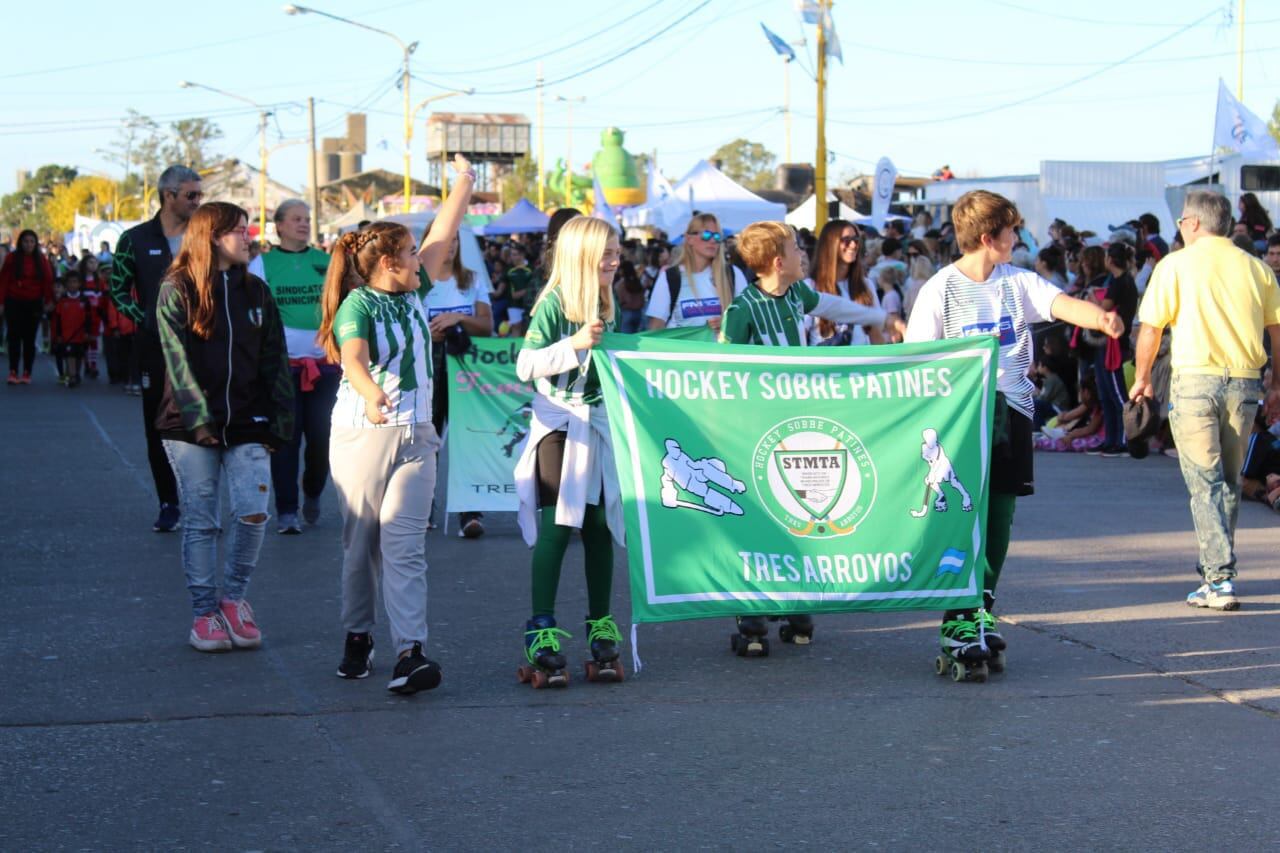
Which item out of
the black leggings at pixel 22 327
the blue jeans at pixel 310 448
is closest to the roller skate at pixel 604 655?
the blue jeans at pixel 310 448

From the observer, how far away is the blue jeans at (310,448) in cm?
996

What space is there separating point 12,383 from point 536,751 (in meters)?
19.6

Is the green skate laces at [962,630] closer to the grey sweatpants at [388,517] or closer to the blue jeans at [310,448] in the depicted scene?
the grey sweatpants at [388,517]

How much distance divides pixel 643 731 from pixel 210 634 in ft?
6.86

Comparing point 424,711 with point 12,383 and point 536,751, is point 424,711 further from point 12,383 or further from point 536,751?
point 12,383

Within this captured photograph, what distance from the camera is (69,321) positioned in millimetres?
22641

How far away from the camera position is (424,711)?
5.82 metres

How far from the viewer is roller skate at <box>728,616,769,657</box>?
21.9 ft

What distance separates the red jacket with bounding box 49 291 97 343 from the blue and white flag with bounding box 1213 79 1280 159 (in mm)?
15385

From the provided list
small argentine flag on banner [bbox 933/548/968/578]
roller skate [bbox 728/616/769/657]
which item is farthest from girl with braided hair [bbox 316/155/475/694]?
small argentine flag on banner [bbox 933/548/968/578]

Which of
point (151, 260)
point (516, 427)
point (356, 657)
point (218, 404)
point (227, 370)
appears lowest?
point (356, 657)

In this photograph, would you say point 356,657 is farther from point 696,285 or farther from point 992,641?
point 696,285

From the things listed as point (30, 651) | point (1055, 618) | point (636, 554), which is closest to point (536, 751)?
point (636, 554)

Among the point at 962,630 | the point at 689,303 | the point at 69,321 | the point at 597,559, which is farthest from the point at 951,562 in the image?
the point at 69,321
